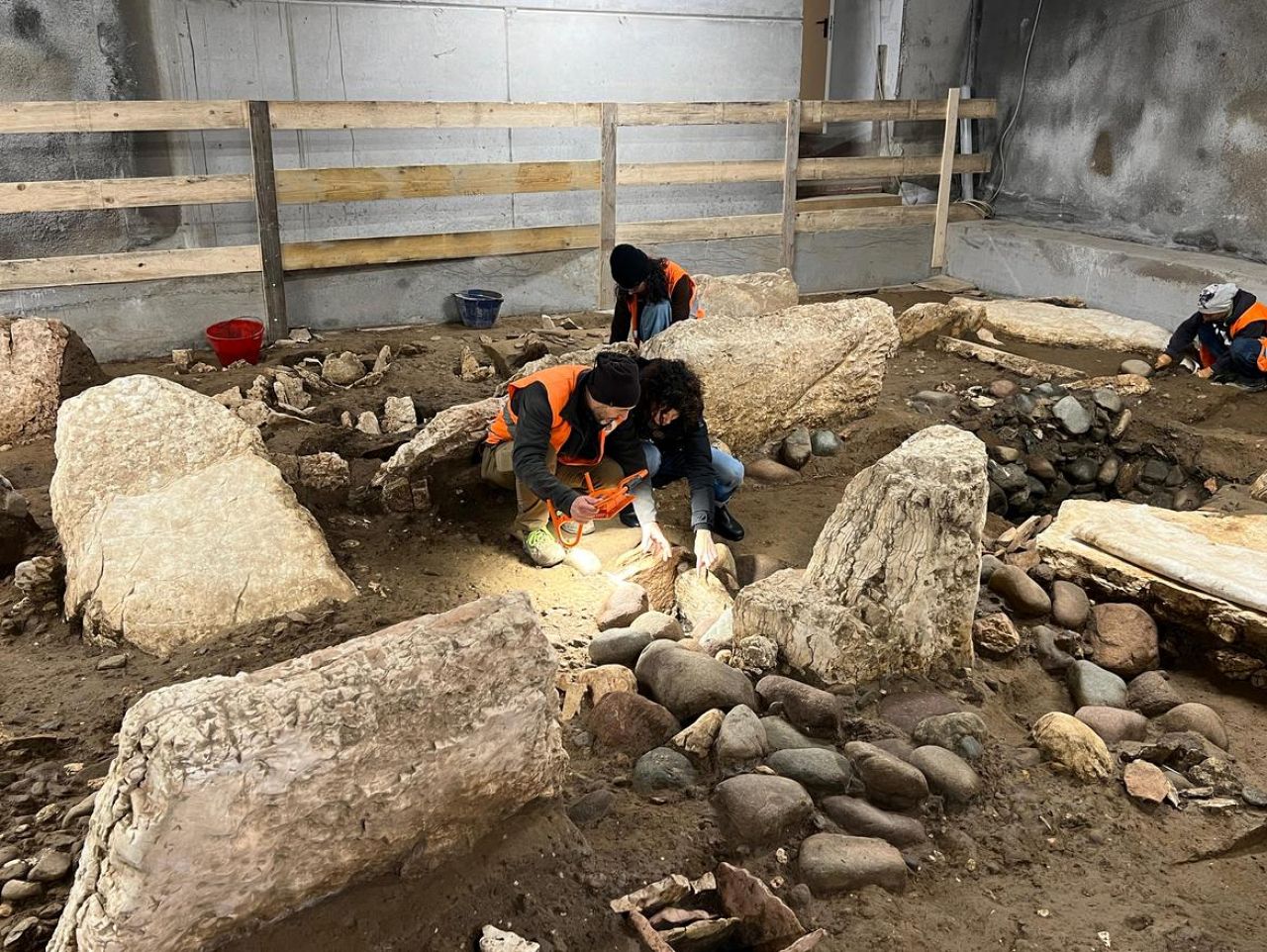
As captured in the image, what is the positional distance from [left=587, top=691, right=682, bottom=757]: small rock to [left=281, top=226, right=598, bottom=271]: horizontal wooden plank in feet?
19.0

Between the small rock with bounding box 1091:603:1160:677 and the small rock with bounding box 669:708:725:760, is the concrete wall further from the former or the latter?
the small rock with bounding box 669:708:725:760

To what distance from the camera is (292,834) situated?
7.40 feet

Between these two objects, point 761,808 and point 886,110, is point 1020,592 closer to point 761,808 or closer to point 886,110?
point 761,808

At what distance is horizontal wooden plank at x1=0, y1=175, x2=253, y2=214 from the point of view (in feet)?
23.0

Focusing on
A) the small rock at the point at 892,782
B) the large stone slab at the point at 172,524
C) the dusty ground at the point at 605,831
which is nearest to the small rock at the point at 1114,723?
the dusty ground at the point at 605,831

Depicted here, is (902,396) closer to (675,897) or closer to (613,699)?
(613,699)

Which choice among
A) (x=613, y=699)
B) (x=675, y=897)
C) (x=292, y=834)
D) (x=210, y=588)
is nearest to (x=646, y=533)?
(x=613, y=699)

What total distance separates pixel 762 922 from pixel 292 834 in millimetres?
1201

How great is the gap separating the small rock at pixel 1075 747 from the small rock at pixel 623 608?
1576mm

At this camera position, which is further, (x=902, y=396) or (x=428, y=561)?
(x=902, y=396)

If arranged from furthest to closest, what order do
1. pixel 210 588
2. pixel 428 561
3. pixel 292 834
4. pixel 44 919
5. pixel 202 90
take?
pixel 202 90, pixel 428 561, pixel 210 588, pixel 44 919, pixel 292 834

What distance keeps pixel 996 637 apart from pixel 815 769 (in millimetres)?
1414

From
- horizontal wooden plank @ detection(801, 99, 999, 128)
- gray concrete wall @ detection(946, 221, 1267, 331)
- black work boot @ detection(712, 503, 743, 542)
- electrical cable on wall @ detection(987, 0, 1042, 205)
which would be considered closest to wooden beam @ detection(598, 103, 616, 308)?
horizontal wooden plank @ detection(801, 99, 999, 128)

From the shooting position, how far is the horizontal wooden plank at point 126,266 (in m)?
7.24
